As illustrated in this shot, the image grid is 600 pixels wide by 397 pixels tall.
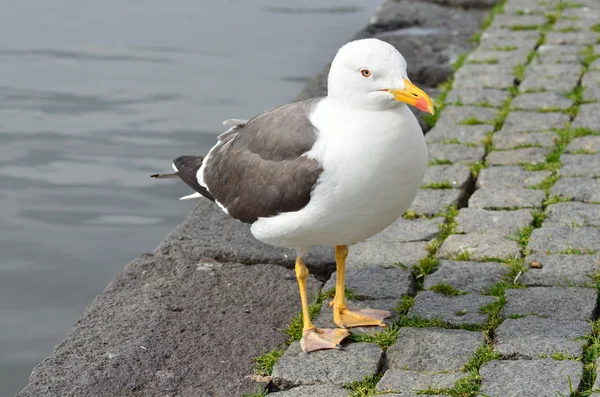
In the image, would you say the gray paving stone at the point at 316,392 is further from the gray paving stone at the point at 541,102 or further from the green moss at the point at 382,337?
the gray paving stone at the point at 541,102

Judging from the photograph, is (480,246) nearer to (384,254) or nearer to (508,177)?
(384,254)

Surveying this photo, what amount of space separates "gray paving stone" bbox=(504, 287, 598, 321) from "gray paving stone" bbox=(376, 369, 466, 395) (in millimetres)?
640

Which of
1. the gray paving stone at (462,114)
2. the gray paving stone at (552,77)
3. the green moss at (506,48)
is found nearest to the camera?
the gray paving stone at (462,114)

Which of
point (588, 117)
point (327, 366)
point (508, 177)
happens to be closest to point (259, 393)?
point (327, 366)

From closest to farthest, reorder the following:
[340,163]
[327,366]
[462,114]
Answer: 1. [340,163]
2. [327,366]
3. [462,114]

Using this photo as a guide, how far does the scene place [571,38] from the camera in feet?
27.8

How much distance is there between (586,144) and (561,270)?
1.75 m

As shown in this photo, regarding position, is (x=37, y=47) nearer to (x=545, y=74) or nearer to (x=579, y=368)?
(x=545, y=74)

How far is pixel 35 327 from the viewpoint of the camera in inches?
208

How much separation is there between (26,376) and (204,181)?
1.35m

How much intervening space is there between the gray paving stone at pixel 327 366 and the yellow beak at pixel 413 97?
3.62 ft

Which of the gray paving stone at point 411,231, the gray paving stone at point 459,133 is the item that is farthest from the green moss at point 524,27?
the gray paving stone at point 411,231

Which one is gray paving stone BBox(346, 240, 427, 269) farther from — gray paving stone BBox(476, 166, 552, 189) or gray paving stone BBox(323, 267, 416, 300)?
gray paving stone BBox(476, 166, 552, 189)

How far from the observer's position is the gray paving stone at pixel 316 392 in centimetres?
381
